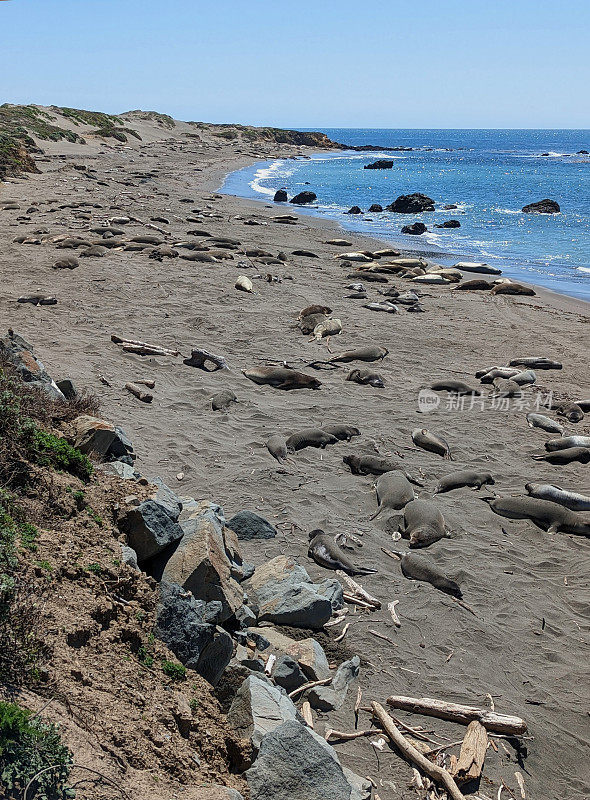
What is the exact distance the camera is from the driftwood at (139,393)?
830cm

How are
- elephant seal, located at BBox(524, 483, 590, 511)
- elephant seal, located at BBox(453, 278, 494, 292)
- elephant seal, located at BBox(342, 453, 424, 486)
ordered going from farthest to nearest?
elephant seal, located at BBox(453, 278, 494, 292)
elephant seal, located at BBox(342, 453, 424, 486)
elephant seal, located at BBox(524, 483, 590, 511)

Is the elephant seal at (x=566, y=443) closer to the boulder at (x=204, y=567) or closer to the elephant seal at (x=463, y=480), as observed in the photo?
the elephant seal at (x=463, y=480)

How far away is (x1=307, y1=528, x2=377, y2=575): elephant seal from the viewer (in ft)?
18.5

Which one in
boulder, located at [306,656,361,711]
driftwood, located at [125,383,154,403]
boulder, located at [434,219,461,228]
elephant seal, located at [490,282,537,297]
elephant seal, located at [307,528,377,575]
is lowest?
boulder, located at [306,656,361,711]

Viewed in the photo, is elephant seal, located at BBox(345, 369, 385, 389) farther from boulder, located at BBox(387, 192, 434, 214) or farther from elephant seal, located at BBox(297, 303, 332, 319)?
boulder, located at BBox(387, 192, 434, 214)

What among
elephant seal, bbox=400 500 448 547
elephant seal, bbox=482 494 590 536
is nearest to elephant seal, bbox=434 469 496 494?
elephant seal, bbox=482 494 590 536

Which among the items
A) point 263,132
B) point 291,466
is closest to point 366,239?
point 291,466

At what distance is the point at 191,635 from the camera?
3709 millimetres

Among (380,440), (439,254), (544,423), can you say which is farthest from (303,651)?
(439,254)

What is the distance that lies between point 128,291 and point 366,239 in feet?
42.9

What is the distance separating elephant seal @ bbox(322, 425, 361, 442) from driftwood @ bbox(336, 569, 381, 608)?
267 cm

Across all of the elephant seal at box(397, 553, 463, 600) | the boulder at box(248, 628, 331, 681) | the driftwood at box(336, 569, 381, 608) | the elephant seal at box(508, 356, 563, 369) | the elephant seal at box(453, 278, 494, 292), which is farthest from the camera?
the elephant seal at box(453, 278, 494, 292)

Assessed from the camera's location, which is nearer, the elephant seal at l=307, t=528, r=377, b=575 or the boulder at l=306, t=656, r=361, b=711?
the boulder at l=306, t=656, r=361, b=711

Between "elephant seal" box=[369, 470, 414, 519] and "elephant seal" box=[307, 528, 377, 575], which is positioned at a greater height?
"elephant seal" box=[369, 470, 414, 519]
